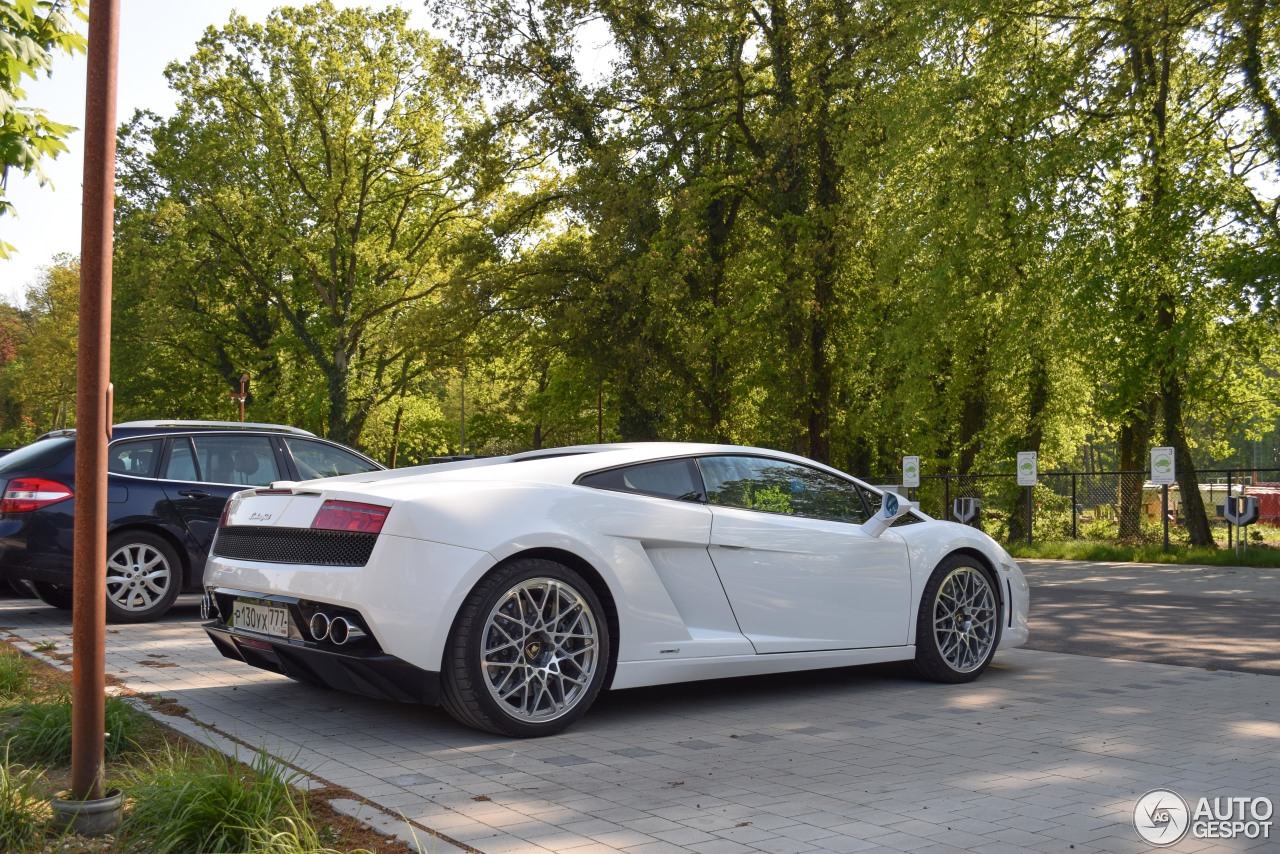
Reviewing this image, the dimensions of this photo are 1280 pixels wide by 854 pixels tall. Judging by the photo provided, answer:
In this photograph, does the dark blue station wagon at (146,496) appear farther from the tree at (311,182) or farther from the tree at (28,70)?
the tree at (311,182)

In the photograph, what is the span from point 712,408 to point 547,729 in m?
25.7

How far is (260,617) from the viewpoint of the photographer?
6.05 m

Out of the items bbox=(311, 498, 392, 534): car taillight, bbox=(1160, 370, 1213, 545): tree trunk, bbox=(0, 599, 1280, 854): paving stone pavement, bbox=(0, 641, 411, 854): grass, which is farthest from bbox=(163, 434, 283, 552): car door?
bbox=(1160, 370, 1213, 545): tree trunk

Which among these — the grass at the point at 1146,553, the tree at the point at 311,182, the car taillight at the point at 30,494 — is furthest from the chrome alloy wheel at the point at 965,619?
the tree at the point at 311,182

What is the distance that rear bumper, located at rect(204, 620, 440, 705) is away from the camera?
547cm

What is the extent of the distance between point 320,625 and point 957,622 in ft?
13.2

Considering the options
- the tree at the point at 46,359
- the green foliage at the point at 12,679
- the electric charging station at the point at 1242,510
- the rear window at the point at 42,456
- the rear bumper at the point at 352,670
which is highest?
the tree at the point at 46,359

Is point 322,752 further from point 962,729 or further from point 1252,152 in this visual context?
point 1252,152

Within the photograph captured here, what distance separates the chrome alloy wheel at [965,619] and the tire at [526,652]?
2.56m

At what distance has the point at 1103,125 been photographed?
23.4 m

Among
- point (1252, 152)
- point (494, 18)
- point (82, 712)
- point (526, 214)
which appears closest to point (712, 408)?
point (526, 214)

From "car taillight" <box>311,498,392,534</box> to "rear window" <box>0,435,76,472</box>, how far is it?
5.09m

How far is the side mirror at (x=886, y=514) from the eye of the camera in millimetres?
7230

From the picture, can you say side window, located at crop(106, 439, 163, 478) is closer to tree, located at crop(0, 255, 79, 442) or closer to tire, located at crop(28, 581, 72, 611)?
tire, located at crop(28, 581, 72, 611)
